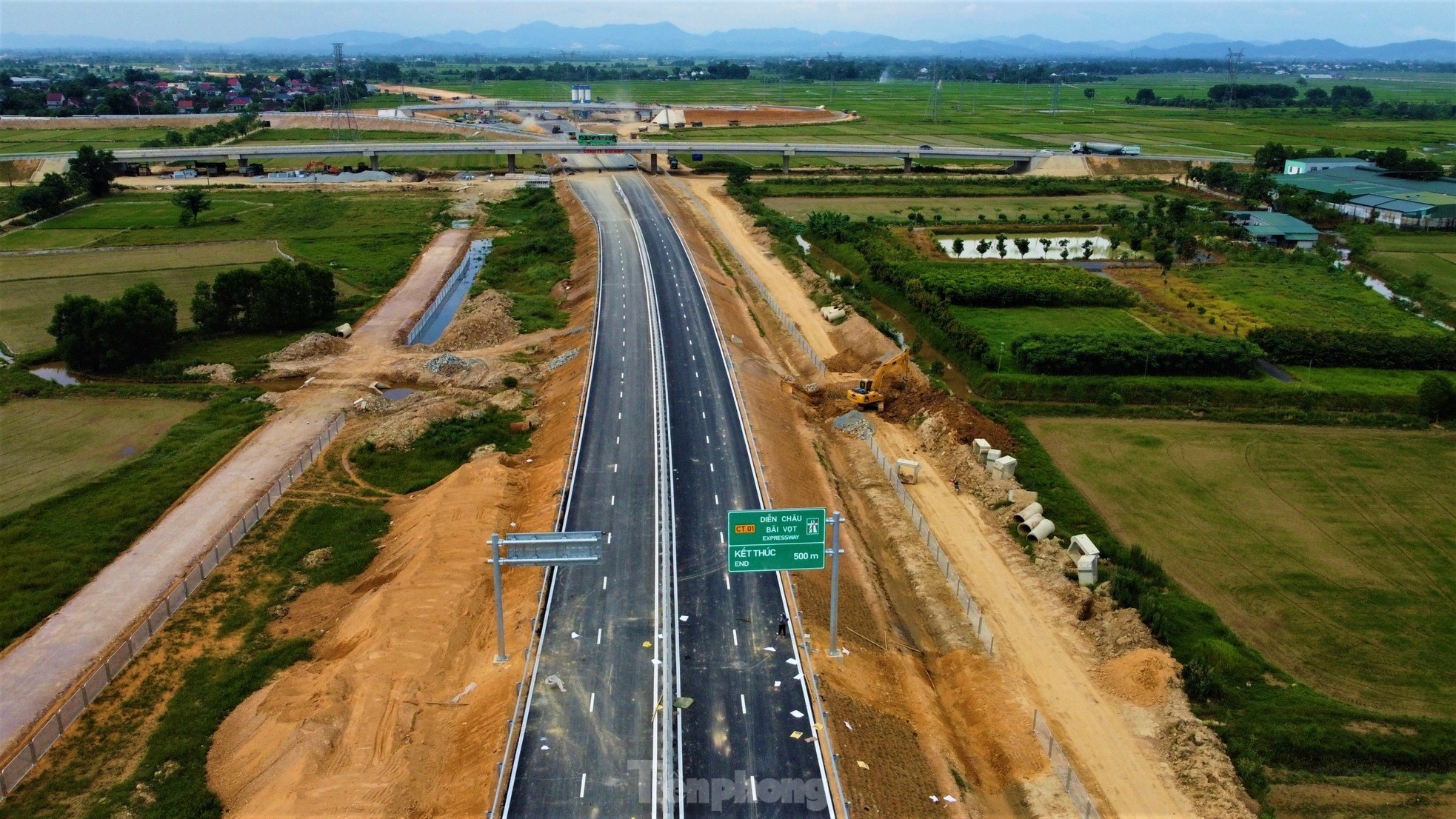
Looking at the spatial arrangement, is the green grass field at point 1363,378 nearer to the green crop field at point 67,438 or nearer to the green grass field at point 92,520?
the green grass field at point 92,520

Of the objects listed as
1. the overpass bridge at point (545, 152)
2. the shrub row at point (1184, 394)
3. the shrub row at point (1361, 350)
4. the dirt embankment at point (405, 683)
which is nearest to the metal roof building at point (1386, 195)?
the overpass bridge at point (545, 152)

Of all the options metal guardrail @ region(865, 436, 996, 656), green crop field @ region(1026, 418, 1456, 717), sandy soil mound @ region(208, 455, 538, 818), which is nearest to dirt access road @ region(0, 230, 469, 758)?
sandy soil mound @ region(208, 455, 538, 818)

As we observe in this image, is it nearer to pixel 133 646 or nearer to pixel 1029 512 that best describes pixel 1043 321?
pixel 1029 512

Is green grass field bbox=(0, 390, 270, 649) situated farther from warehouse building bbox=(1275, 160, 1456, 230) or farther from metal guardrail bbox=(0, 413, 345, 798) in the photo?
warehouse building bbox=(1275, 160, 1456, 230)

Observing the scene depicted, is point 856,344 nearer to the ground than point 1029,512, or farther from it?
farther from it

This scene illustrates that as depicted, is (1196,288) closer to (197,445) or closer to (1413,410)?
(1413,410)

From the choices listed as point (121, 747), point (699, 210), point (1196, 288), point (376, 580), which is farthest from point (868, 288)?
point (121, 747)

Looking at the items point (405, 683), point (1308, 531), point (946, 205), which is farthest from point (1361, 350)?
point (405, 683)
